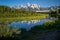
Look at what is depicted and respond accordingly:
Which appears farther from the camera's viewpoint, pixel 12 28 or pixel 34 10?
pixel 34 10

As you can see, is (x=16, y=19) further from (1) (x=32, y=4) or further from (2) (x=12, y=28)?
(1) (x=32, y=4)

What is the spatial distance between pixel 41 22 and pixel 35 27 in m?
0.19

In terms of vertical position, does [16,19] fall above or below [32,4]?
below

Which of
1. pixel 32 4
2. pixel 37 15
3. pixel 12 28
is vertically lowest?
pixel 12 28

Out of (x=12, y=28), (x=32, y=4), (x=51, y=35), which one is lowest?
(x=51, y=35)

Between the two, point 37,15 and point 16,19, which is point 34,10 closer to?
point 37,15

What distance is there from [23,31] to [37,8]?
2.16 feet

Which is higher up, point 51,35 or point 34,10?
point 34,10

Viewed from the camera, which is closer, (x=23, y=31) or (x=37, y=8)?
(x=23, y=31)

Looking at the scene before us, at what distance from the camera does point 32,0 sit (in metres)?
3.53

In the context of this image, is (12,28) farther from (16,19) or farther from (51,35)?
(51,35)

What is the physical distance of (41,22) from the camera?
3553mm

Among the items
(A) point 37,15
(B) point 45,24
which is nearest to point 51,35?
(B) point 45,24

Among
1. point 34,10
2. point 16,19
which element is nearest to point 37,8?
point 34,10
